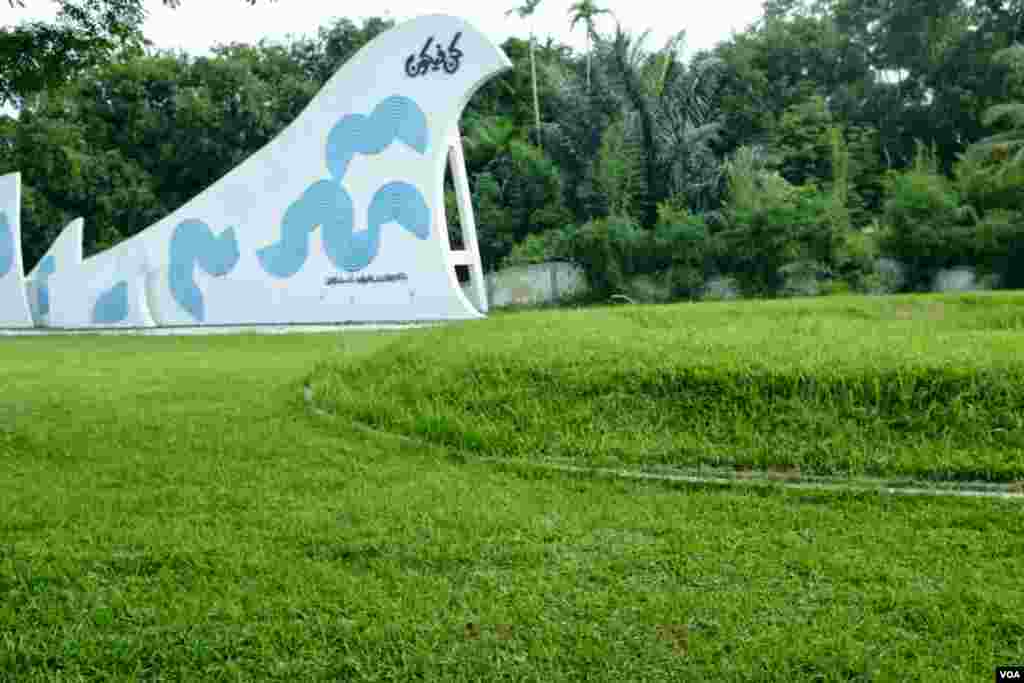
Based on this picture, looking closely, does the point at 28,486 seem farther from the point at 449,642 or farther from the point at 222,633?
the point at 449,642

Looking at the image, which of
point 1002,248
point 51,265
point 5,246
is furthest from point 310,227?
point 1002,248

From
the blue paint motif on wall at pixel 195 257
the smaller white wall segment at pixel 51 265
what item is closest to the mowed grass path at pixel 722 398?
the blue paint motif on wall at pixel 195 257

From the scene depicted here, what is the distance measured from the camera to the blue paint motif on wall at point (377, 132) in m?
13.7

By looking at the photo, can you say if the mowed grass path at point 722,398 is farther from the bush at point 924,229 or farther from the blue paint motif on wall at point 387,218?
the bush at point 924,229

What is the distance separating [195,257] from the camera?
1552 centimetres

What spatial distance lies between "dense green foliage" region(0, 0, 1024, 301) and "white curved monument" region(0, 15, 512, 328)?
437 cm

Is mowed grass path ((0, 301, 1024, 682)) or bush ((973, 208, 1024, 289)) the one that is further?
bush ((973, 208, 1024, 289))

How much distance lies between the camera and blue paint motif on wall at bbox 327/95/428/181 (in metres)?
13.7

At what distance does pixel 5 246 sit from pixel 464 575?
58.5 ft

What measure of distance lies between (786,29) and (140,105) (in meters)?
19.2

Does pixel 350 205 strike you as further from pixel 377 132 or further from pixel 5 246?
pixel 5 246

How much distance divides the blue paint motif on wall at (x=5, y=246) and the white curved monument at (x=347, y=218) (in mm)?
3183

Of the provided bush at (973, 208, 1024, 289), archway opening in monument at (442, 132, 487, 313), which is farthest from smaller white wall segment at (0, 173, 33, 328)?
bush at (973, 208, 1024, 289)

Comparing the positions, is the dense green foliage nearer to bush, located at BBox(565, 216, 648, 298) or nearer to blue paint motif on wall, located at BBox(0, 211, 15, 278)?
bush, located at BBox(565, 216, 648, 298)
